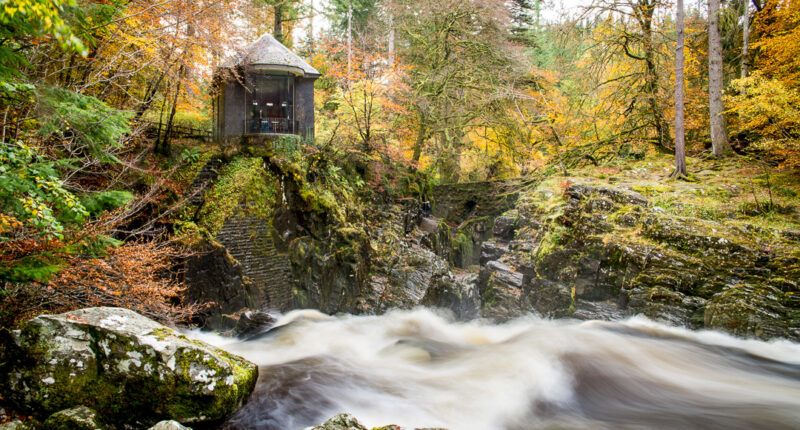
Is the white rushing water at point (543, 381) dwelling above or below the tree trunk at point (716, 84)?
below

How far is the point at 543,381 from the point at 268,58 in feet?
41.1

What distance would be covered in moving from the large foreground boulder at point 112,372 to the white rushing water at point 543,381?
750 millimetres

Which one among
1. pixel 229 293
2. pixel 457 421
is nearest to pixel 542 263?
pixel 457 421

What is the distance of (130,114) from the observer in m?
5.43

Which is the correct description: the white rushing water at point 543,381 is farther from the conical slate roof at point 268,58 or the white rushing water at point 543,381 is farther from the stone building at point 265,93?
the conical slate roof at point 268,58

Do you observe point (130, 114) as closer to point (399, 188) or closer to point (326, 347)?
point (326, 347)

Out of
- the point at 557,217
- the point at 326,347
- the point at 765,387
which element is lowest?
the point at 326,347

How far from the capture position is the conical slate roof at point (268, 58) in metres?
12.7

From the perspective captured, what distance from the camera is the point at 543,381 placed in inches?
233

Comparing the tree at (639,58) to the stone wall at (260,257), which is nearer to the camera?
the stone wall at (260,257)

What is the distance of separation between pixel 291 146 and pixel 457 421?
9404mm

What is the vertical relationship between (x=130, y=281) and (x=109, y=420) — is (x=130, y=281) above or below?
above

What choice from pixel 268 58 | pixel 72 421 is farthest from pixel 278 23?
pixel 72 421

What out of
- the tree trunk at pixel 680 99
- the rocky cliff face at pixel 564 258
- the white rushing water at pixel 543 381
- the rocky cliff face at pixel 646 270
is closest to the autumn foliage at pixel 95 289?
the white rushing water at pixel 543 381
